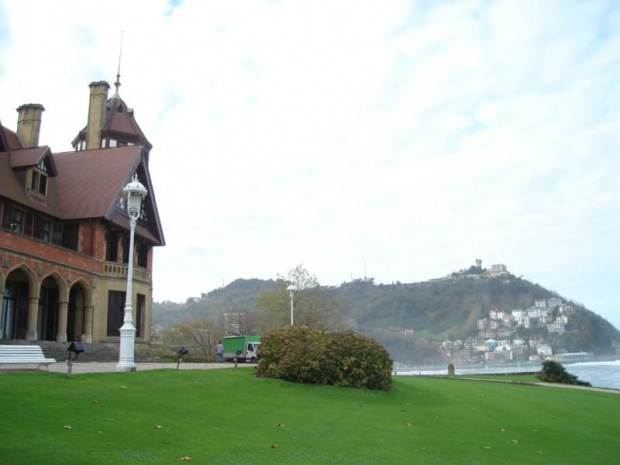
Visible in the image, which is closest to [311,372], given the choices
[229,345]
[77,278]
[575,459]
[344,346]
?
[344,346]

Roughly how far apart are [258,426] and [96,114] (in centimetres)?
3777

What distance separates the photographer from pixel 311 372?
67.2 feet

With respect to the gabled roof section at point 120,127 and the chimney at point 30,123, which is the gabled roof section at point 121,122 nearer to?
the gabled roof section at point 120,127

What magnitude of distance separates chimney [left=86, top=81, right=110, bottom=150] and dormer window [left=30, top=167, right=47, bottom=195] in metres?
10.7

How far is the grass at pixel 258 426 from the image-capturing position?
891cm

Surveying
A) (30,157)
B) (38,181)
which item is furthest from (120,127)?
(30,157)

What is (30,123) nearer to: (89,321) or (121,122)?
(121,122)

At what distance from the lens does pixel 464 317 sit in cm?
17612

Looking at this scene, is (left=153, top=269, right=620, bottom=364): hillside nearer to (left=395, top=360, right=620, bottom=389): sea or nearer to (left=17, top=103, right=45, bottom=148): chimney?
(left=395, top=360, right=620, bottom=389): sea

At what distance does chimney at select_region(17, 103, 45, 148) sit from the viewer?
129 feet

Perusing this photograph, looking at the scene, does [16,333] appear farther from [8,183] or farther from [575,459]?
[575,459]

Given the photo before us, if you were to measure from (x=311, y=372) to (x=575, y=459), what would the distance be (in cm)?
982

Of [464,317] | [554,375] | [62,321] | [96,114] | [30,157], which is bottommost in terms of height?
[554,375]

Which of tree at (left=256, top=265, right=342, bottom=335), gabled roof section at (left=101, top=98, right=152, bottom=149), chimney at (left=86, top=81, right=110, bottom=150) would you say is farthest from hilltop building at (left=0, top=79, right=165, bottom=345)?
A: tree at (left=256, top=265, right=342, bottom=335)
